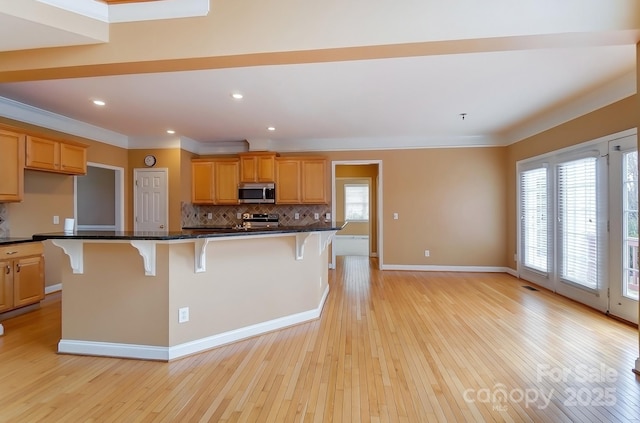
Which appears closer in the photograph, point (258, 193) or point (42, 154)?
point (42, 154)

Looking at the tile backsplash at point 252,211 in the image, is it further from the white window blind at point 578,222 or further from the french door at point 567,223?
the white window blind at point 578,222

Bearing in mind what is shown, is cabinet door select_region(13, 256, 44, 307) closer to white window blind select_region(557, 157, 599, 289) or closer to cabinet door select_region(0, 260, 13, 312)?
cabinet door select_region(0, 260, 13, 312)

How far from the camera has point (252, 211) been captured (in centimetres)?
638

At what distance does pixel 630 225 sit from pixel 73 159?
6.88 meters

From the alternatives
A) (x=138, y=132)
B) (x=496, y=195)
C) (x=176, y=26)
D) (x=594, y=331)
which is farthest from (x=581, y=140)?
(x=138, y=132)

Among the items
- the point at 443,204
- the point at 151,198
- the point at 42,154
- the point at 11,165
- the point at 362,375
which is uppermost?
the point at 42,154

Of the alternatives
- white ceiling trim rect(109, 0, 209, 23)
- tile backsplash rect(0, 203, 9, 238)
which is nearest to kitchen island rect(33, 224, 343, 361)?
white ceiling trim rect(109, 0, 209, 23)

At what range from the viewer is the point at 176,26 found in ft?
7.14

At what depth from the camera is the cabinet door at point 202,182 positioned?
6129 mm

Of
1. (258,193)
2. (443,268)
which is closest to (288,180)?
(258,193)

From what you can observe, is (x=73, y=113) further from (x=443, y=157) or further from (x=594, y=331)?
(x=594, y=331)

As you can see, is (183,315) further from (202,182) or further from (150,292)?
(202,182)

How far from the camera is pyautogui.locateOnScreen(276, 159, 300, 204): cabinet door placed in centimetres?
597

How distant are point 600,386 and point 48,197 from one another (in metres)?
6.37
